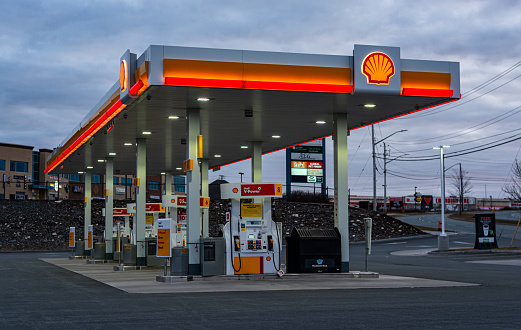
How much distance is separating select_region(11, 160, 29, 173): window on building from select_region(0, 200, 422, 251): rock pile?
3568 centimetres

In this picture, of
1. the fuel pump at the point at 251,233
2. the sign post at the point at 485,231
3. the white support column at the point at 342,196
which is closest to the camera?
the fuel pump at the point at 251,233

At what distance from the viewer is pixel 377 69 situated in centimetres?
1731

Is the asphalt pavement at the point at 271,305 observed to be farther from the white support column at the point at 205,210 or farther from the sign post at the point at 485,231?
the sign post at the point at 485,231

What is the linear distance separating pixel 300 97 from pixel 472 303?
7514 mm

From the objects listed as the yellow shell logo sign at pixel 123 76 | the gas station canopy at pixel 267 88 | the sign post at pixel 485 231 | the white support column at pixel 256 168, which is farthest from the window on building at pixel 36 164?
the yellow shell logo sign at pixel 123 76

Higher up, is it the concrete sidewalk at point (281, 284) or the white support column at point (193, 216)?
the white support column at point (193, 216)

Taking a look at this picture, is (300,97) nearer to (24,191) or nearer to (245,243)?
(245,243)

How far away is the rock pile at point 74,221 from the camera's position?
49.1m

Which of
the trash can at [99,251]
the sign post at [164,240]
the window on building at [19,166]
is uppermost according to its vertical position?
the window on building at [19,166]

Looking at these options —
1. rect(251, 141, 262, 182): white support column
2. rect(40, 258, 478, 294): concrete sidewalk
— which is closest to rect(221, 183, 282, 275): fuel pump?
rect(40, 258, 478, 294): concrete sidewalk

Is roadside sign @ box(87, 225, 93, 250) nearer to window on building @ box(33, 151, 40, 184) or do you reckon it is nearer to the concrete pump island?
the concrete pump island

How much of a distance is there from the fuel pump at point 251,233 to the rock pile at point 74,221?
27071 millimetres

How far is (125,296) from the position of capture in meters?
14.1

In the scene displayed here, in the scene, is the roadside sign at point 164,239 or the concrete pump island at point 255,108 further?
the roadside sign at point 164,239
